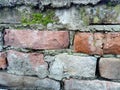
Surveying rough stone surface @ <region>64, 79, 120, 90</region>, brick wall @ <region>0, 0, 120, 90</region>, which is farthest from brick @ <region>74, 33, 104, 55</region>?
rough stone surface @ <region>64, 79, 120, 90</region>

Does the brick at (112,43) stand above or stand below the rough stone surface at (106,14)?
below

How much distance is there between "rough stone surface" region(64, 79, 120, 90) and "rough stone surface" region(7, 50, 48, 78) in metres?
0.10

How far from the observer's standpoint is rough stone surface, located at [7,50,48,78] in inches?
36.8

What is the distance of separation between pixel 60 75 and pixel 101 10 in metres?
0.29

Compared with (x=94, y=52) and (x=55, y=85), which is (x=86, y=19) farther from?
(x=55, y=85)

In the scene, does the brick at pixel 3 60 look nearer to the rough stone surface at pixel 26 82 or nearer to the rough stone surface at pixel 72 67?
the rough stone surface at pixel 26 82

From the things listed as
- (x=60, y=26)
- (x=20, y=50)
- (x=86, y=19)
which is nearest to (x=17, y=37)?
(x=20, y=50)

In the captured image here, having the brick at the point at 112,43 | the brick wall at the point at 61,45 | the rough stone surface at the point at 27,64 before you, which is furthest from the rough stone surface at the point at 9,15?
the brick at the point at 112,43

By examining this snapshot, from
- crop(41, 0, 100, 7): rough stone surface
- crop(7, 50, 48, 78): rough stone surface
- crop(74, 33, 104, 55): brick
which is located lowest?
crop(7, 50, 48, 78): rough stone surface

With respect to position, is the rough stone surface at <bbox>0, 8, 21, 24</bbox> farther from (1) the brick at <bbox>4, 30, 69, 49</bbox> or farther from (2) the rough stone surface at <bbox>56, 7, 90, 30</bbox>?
(2) the rough stone surface at <bbox>56, 7, 90, 30</bbox>

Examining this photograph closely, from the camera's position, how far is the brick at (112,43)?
84 cm

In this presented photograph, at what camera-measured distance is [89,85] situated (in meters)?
0.89

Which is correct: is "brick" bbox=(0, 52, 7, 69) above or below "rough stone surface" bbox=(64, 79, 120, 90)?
above

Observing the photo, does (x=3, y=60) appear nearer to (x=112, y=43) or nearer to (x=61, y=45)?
(x=61, y=45)
